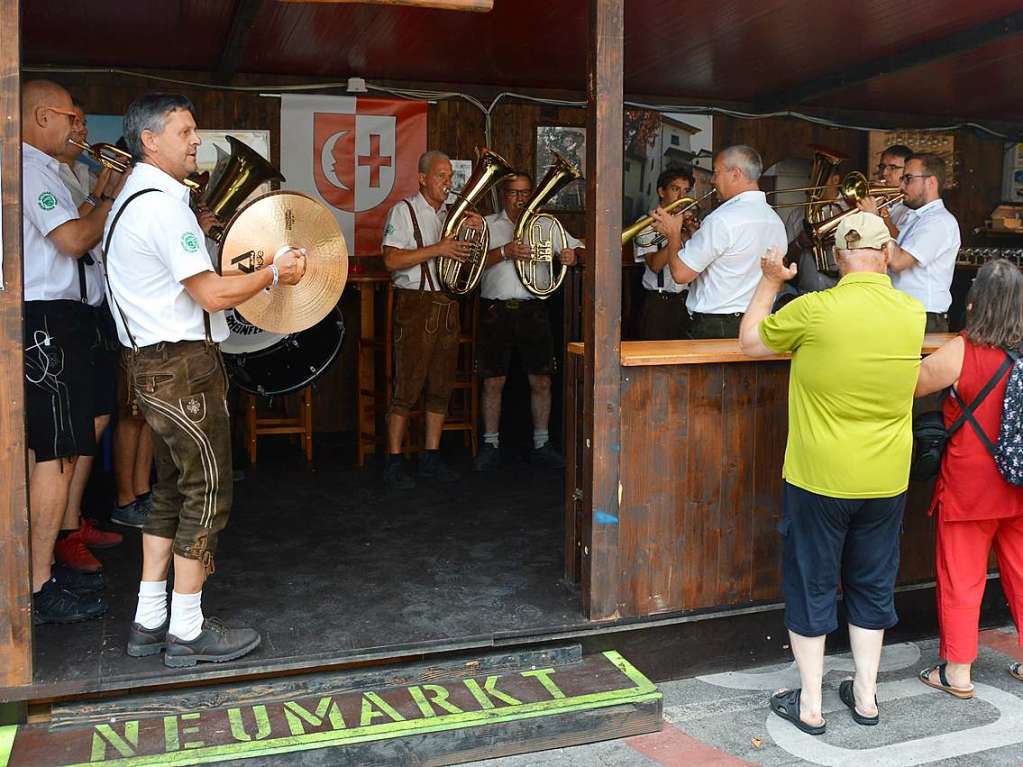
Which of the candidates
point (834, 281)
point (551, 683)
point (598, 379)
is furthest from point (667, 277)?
point (551, 683)

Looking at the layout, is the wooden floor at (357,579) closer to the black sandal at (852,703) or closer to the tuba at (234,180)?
the black sandal at (852,703)

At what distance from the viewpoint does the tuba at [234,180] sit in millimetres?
4352

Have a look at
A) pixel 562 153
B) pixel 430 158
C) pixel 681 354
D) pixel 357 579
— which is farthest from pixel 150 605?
pixel 562 153

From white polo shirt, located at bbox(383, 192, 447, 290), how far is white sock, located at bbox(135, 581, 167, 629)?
2768 mm

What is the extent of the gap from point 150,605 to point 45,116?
1779 millimetres

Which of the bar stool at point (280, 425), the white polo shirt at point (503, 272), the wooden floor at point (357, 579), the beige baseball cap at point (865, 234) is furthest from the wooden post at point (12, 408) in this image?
the white polo shirt at point (503, 272)

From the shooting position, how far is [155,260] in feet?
10.3

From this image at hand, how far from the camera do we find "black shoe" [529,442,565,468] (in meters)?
6.26

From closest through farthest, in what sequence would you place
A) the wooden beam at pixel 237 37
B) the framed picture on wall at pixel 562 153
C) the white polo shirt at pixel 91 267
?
1. the white polo shirt at pixel 91 267
2. the wooden beam at pixel 237 37
3. the framed picture on wall at pixel 562 153

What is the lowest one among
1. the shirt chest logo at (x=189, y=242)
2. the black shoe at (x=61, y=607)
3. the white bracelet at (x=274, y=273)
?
the black shoe at (x=61, y=607)

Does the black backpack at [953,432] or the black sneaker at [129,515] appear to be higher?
the black backpack at [953,432]

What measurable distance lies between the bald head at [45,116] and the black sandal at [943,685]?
12.4ft

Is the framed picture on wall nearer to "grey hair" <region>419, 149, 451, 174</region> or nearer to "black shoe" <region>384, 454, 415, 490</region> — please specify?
"grey hair" <region>419, 149, 451, 174</region>

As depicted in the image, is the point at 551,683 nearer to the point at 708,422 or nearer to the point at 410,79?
the point at 708,422
